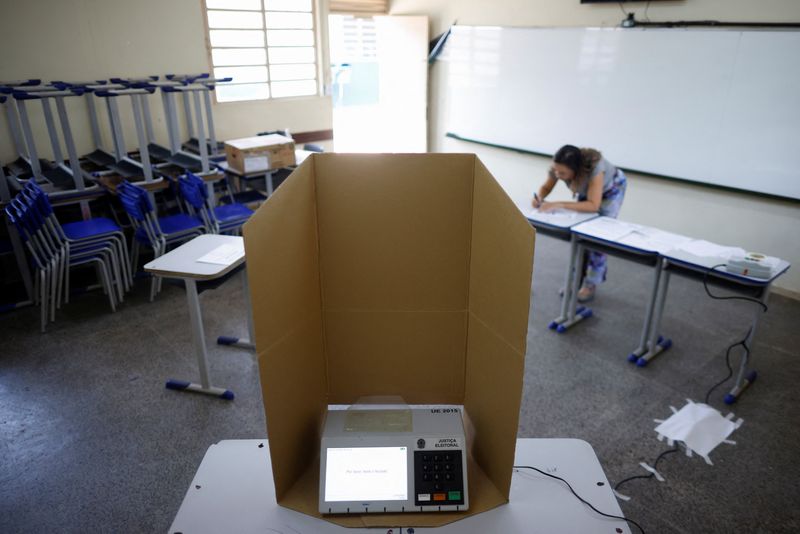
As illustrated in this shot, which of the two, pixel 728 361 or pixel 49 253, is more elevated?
pixel 49 253

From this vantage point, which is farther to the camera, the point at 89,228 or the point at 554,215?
the point at 89,228

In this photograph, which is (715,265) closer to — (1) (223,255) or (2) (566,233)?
(2) (566,233)

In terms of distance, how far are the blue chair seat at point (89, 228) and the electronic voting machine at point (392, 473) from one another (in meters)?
3.19

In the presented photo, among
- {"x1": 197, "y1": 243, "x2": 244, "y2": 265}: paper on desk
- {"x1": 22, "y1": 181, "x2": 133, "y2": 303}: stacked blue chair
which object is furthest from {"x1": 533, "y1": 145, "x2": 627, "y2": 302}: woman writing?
{"x1": 22, "y1": 181, "x2": 133, "y2": 303}: stacked blue chair

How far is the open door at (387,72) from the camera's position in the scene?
599cm

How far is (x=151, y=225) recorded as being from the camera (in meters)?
3.75

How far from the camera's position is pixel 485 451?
117 cm

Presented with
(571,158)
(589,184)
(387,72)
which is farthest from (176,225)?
(387,72)

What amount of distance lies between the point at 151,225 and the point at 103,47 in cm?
175

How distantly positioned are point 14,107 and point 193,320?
8.30 ft

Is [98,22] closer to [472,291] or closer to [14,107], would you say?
[14,107]

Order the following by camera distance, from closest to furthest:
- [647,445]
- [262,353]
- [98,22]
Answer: [262,353] < [647,445] < [98,22]

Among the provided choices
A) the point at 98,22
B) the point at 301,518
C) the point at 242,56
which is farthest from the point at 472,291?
the point at 242,56

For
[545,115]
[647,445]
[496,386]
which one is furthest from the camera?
[545,115]
